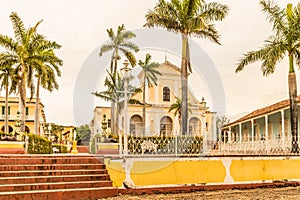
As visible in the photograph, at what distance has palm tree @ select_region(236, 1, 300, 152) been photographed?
12.8m

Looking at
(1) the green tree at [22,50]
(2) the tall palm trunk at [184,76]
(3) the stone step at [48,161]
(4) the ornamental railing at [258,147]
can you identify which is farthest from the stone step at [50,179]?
(1) the green tree at [22,50]

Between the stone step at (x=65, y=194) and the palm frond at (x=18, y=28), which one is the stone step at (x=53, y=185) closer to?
the stone step at (x=65, y=194)

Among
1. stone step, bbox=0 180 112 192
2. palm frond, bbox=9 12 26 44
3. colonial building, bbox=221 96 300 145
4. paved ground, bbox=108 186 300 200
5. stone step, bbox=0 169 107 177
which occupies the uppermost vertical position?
palm frond, bbox=9 12 26 44

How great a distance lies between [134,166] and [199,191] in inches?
76.7

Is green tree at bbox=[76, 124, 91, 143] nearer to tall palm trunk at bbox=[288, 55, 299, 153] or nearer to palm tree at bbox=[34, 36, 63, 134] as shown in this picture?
palm tree at bbox=[34, 36, 63, 134]

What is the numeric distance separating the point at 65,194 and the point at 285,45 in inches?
383

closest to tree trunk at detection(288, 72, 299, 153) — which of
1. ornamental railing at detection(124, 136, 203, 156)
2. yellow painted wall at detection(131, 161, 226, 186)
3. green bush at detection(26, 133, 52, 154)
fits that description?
yellow painted wall at detection(131, 161, 226, 186)

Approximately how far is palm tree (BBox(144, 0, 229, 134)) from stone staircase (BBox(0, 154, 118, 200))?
6.07 m

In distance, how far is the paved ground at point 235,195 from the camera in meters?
8.27

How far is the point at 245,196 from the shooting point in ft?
28.0

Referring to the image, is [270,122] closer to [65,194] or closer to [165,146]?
[165,146]

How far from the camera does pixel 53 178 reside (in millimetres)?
8438

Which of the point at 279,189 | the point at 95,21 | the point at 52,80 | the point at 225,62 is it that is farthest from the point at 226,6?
the point at 52,80

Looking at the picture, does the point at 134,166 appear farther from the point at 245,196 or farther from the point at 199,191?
the point at 245,196
